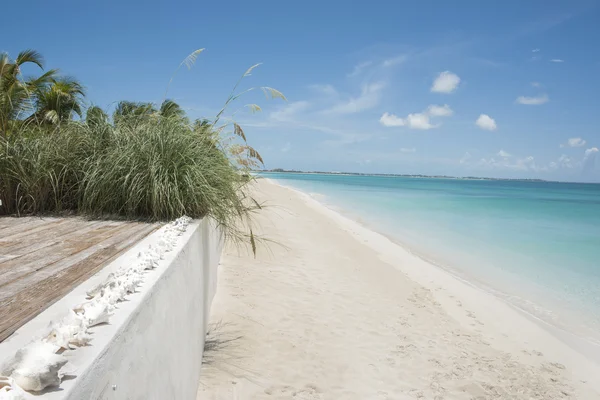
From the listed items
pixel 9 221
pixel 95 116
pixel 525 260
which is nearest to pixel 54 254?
pixel 9 221

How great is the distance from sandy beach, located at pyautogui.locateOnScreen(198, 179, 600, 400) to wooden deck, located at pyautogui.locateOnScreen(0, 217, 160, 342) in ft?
4.43

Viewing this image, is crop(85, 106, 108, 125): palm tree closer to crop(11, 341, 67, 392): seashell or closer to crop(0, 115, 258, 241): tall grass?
crop(0, 115, 258, 241): tall grass

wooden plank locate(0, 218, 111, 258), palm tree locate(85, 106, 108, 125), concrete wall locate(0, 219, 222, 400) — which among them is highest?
palm tree locate(85, 106, 108, 125)

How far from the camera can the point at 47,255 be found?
7.42 feet

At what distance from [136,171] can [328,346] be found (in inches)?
102

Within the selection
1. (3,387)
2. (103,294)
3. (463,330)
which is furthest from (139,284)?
(463,330)

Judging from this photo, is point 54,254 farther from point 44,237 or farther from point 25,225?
point 25,225

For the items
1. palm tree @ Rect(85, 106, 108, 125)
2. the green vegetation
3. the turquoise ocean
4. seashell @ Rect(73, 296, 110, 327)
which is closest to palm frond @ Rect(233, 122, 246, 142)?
the green vegetation

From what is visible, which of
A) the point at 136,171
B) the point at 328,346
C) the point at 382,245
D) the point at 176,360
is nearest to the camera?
the point at 176,360

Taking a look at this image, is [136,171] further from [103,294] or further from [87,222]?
[103,294]

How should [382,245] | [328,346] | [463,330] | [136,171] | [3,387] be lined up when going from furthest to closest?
1. [382,245]
2. [463,330]
3. [328,346]
4. [136,171]
5. [3,387]

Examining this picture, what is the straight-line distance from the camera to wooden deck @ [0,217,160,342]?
150 cm

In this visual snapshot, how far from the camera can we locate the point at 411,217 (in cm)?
1820

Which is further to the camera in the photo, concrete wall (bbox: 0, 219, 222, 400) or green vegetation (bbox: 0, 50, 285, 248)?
green vegetation (bbox: 0, 50, 285, 248)
